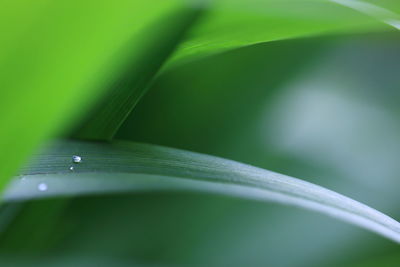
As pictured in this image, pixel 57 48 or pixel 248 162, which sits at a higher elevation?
pixel 248 162

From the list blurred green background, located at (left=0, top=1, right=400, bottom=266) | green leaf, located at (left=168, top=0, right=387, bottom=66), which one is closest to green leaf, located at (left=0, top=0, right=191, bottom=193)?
green leaf, located at (left=168, top=0, right=387, bottom=66)

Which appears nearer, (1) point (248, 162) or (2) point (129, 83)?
(2) point (129, 83)

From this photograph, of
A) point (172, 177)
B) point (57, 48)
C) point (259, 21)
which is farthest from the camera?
point (172, 177)

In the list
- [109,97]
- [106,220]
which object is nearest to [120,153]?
[109,97]

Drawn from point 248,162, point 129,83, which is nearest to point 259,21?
point 129,83

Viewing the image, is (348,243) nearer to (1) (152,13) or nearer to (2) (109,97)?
(2) (109,97)

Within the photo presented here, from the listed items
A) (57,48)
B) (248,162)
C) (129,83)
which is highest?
(248,162)

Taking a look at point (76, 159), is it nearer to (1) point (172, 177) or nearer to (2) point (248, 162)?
(1) point (172, 177)

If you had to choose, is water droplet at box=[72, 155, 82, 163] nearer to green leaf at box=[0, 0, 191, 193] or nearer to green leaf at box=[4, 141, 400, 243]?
green leaf at box=[4, 141, 400, 243]
